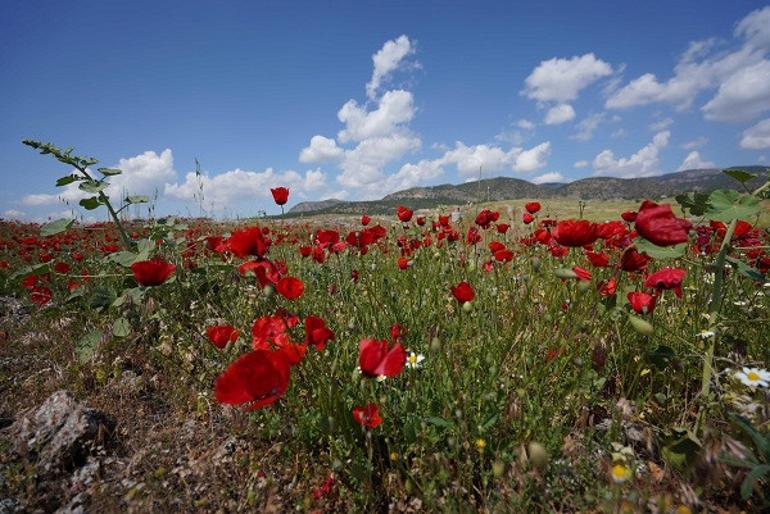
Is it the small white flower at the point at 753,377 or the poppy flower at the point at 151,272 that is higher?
the poppy flower at the point at 151,272

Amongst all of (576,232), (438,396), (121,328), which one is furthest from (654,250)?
(121,328)

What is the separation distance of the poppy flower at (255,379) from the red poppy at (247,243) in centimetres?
72

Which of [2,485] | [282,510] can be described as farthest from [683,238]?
[2,485]

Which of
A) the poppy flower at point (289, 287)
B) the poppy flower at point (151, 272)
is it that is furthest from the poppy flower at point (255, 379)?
the poppy flower at point (151, 272)

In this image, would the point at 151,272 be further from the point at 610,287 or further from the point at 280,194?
the point at 610,287

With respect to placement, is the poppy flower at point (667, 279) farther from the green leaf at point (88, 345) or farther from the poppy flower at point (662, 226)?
the green leaf at point (88, 345)

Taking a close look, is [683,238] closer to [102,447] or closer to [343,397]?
[343,397]

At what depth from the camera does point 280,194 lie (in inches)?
133

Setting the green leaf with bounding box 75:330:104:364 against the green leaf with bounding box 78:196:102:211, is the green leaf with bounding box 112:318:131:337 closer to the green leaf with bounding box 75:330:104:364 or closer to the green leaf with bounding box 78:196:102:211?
the green leaf with bounding box 75:330:104:364

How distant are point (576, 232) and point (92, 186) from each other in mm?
3776

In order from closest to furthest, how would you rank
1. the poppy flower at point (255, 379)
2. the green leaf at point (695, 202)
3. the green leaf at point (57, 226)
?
the poppy flower at point (255, 379), the green leaf at point (695, 202), the green leaf at point (57, 226)

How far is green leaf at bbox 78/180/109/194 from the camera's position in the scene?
130 inches

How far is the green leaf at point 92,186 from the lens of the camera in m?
3.30

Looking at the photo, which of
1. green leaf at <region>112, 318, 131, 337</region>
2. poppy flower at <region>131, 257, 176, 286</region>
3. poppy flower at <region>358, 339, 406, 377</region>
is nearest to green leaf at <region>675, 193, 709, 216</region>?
poppy flower at <region>358, 339, 406, 377</region>
